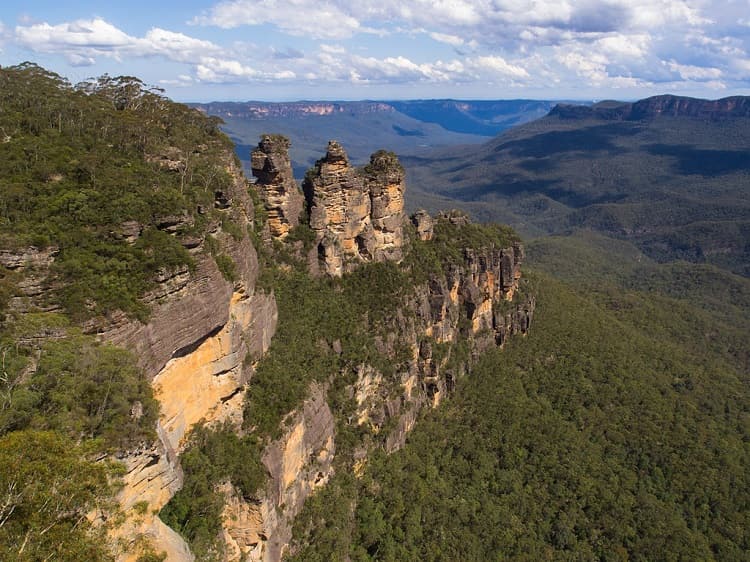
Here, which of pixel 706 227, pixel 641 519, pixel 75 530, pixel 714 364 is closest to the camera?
pixel 75 530

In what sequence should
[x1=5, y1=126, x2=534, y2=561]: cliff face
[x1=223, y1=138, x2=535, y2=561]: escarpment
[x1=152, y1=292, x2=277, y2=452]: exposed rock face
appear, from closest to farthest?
[x1=5, y1=126, x2=534, y2=561]: cliff face < [x1=152, y1=292, x2=277, y2=452]: exposed rock face < [x1=223, y1=138, x2=535, y2=561]: escarpment

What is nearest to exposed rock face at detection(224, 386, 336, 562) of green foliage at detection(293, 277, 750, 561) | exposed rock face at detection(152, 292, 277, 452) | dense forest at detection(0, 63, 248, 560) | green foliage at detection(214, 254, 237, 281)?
green foliage at detection(293, 277, 750, 561)

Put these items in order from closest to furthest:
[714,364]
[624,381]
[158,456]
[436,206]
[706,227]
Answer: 1. [158,456]
2. [624,381]
3. [714,364]
4. [706,227]
5. [436,206]

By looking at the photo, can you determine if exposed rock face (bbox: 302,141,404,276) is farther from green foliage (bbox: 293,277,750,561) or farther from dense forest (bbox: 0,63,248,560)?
green foliage (bbox: 293,277,750,561)

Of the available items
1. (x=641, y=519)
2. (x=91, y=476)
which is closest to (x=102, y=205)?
(x=91, y=476)

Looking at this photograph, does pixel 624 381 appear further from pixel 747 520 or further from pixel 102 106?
pixel 102 106

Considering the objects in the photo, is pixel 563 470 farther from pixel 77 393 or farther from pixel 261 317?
pixel 77 393
